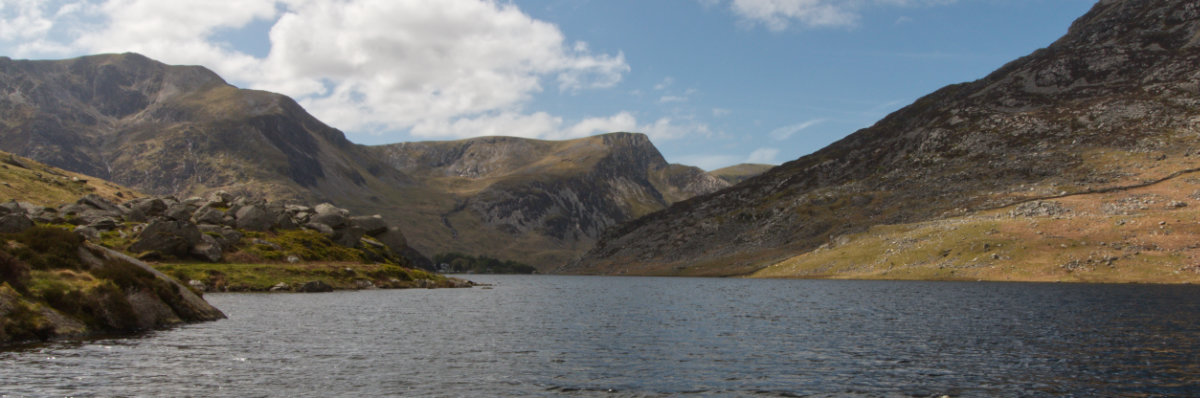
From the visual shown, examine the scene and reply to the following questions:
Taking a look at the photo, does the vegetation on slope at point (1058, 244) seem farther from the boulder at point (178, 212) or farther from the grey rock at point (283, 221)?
the boulder at point (178, 212)

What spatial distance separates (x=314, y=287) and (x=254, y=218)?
38.2 metres

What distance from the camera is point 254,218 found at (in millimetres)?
132875

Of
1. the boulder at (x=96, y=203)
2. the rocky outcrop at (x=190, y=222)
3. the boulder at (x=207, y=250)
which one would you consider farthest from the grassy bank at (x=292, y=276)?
the boulder at (x=96, y=203)

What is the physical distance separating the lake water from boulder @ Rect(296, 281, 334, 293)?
120 feet

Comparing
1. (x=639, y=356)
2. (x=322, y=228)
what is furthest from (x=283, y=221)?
(x=639, y=356)

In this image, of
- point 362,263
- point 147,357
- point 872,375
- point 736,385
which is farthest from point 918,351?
point 362,263

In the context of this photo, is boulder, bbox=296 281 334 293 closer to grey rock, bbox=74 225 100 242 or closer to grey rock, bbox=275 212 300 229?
grey rock, bbox=74 225 100 242

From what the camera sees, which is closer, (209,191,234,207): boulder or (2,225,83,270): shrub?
(2,225,83,270): shrub

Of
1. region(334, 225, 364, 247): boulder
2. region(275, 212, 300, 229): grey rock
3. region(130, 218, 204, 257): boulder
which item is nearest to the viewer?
region(130, 218, 204, 257): boulder

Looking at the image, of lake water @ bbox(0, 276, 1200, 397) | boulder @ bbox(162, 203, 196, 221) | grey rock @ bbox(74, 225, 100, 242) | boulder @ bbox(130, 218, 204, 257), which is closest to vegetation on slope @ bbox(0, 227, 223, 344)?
lake water @ bbox(0, 276, 1200, 397)

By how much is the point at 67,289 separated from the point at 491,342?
2892cm

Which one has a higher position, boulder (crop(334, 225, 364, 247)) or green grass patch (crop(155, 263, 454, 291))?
boulder (crop(334, 225, 364, 247))

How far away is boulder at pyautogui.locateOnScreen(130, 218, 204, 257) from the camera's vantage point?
4018 inches

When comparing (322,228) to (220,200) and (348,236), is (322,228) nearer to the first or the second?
(348,236)
